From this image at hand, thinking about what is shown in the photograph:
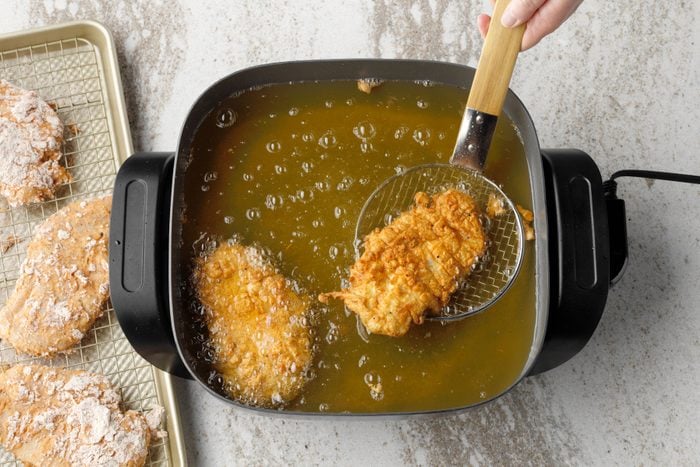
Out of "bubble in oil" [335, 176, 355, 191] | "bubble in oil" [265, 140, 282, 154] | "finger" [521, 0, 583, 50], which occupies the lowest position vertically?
"bubble in oil" [335, 176, 355, 191]

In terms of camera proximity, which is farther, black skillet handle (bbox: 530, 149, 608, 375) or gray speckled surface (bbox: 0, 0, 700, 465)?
gray speckled surface (bbox: 0, 0, 700, 465)

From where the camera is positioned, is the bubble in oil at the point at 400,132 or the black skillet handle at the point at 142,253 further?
the bubble in oil at the point at 400,132

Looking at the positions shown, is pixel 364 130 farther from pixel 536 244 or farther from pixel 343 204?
pixel 536 244

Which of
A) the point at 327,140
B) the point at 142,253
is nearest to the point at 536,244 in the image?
the point at 327,140

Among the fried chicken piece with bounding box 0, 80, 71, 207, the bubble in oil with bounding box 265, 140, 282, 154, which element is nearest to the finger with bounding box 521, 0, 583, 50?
the bubble in oil with bounding box 265, 140, 282, 154

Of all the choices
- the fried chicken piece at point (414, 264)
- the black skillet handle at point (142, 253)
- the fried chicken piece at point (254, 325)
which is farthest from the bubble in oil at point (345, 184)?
the black skillet handle at point (142, 253)

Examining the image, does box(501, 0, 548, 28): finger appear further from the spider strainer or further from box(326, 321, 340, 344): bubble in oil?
box(326, 321, 340, 344): bubble in oil

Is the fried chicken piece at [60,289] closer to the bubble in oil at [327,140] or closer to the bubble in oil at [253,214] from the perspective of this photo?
the bubble in oil at [253,214]

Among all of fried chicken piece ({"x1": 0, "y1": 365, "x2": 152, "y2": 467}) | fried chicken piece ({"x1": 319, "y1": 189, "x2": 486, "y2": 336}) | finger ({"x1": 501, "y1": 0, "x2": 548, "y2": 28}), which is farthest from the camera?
fried chicken piece ({"x1": 0, "y1": 365, "x2": 152, "y2": 467})
